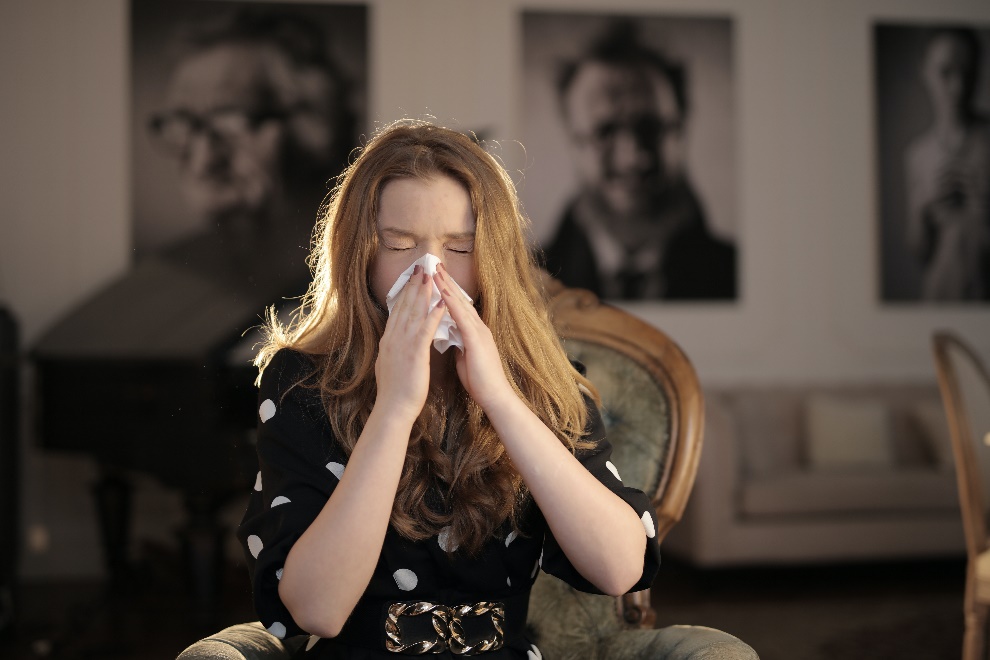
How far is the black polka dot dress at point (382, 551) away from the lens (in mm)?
1123

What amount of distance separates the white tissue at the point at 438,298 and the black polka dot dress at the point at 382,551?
6.9 inches

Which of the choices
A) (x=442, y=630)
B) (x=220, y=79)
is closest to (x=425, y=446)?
(x=442, y=630)

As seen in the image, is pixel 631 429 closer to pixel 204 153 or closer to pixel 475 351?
pixel 475 351

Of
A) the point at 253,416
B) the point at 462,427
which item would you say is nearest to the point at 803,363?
the point at 253,416

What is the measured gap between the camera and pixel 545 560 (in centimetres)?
119

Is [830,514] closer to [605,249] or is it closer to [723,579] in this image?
[723,579]

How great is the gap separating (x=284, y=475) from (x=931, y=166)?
15.9 feet

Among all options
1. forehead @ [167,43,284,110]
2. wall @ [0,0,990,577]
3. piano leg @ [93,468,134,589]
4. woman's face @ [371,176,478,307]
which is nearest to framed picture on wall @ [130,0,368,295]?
forehead @ [167,43,284,110]

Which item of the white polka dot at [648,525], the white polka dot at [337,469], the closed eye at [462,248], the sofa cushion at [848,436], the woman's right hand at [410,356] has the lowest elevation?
the sofa cushion at [848,436]

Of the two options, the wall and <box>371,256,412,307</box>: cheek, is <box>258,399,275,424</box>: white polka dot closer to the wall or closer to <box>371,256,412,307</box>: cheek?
<box>371,256,412,307</box>: cheek

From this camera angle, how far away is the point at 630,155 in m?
4.91

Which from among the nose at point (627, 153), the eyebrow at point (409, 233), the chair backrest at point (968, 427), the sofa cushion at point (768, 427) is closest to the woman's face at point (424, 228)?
the eyebrow at point (409, 233)

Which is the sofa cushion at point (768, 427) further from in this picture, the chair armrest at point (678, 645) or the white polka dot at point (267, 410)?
the white polka dot at point (267, 410)

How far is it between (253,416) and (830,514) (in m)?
2.55
